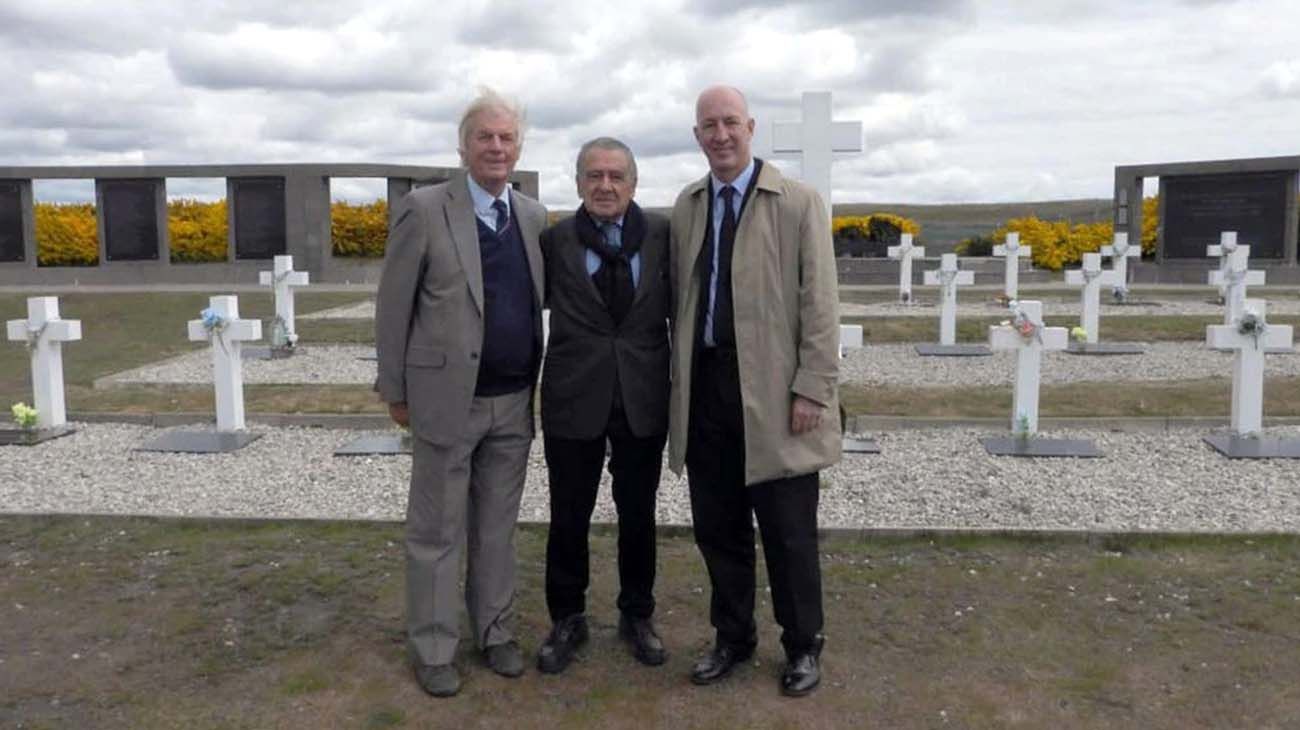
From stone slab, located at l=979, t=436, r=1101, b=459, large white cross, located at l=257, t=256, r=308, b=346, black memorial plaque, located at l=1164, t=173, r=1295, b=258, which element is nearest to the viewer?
stone slab, located at l=979, t=436, r=1101, b=459

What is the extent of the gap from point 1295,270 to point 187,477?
80.8ft

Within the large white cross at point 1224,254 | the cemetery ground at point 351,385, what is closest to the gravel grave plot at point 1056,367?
the cemetery ground at point 351,385

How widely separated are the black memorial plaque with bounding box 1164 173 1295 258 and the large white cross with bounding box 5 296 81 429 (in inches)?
942

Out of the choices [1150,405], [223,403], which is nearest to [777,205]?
[223,403]

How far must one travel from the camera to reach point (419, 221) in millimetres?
3900

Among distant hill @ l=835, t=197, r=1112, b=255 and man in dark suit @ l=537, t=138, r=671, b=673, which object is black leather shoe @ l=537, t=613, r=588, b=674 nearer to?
man in dark suit @ l=537, t=138, r=671, b=673

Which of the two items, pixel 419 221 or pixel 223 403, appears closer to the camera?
pixel 419 221

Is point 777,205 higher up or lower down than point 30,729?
higher up

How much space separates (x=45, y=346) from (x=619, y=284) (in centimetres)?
660

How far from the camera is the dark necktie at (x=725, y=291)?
3867mm

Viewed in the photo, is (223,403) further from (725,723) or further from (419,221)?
(725,723)

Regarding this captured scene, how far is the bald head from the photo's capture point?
3.80 meters

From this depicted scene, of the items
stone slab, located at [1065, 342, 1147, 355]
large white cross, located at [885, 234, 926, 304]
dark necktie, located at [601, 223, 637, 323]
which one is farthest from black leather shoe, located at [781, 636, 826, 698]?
large white cross, located at [885, 234, 926, 304]

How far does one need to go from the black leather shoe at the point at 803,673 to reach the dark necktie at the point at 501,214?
176 centimetres
